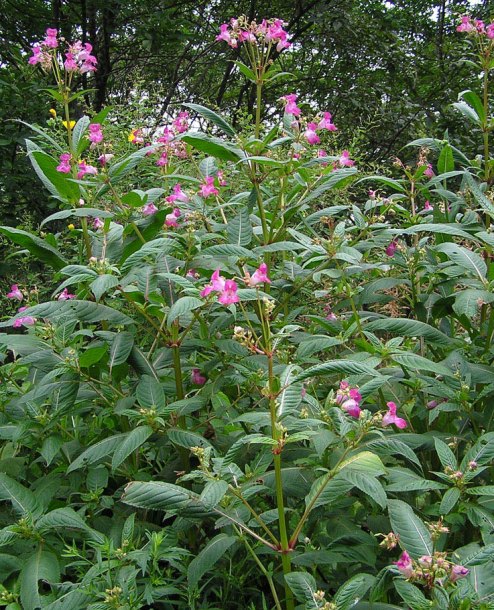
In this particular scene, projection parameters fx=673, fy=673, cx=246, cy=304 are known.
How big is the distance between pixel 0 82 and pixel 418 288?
414 cm

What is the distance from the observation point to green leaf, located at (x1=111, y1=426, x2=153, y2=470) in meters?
1.47

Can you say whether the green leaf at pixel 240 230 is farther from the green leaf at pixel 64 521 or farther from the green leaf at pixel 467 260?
the green leaf at pixel 64 521

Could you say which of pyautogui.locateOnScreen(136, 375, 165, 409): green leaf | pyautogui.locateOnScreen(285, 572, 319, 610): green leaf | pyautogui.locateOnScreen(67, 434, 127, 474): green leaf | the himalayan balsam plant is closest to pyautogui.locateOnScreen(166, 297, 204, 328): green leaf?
the himalayan balsam plant

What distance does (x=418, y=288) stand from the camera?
83.0 inches

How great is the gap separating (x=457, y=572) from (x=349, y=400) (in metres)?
0.40

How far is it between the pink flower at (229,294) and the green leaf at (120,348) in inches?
16.6

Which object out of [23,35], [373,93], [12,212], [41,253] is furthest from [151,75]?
[41,253]

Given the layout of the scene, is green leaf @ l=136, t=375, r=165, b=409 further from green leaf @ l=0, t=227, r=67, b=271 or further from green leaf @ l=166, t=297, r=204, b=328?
green leaf @ l=0, t=227, r=67, b=271

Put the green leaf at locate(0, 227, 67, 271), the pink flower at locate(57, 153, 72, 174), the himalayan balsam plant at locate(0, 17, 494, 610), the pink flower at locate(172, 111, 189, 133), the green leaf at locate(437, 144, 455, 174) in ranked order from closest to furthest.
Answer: the himalayan balsam plant at locate(0, 17, 494, 610)
the green leaf at locate(0, 227, 67, 271)
the pink flower at locate(57, 153, 72, 174)
the green leaf at locate(437, 144, 455, 174)
the pink flower at locate(172, 111, 189, 133)

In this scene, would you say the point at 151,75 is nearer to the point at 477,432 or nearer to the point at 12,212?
the point at 12,212

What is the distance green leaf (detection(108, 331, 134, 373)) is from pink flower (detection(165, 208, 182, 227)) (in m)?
0.43

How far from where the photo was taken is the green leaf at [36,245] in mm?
1840

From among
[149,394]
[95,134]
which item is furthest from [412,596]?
[95,134]

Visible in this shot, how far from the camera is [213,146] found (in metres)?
1.87
